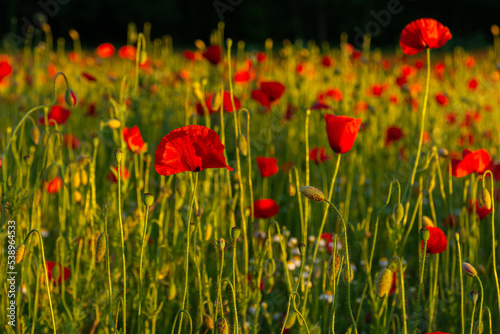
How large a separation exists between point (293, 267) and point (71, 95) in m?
0.90

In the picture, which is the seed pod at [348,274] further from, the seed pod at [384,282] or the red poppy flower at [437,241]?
the red poppy flower at [437,241]

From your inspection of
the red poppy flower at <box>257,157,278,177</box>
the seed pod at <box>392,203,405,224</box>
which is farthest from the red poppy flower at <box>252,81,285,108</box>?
the seed pod at <box>392,203,405,224</box>

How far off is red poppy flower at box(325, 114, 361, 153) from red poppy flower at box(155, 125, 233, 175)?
314mm

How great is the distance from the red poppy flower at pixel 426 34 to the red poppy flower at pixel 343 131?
368 millimetres

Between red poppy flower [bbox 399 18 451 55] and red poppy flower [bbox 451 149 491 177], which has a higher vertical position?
red poppy flower [bbox 399 18 451 55]

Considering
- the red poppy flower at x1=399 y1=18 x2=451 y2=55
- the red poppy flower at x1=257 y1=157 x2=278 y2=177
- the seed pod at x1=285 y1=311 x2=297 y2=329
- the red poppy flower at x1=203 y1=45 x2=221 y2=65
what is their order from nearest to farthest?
the seed pod at x1=285 y1=311 x2=297 y2=329, the red poppy flower at x1=399 y1=18 x2=451 y2=55, the red poppy flower at x1=257 y1=157 x2=278 y2=177, the red poppy flower at x1=203 y1=45 x2=221 y2=65

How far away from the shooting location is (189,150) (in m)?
1.03

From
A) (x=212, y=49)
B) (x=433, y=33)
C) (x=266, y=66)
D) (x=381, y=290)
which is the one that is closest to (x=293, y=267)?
(x=381, y=290)

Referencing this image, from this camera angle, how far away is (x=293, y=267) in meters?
1.73

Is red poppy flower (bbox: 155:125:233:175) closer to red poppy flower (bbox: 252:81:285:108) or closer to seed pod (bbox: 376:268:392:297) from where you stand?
seed pod (bbox: 376:268:392:297)

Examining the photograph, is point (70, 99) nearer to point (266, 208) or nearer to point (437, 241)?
point (266, 208)

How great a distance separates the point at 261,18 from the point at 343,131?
83.4ft

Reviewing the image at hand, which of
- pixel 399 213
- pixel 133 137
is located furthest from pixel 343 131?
pixel 133 137

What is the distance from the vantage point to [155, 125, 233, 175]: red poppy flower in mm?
1018
